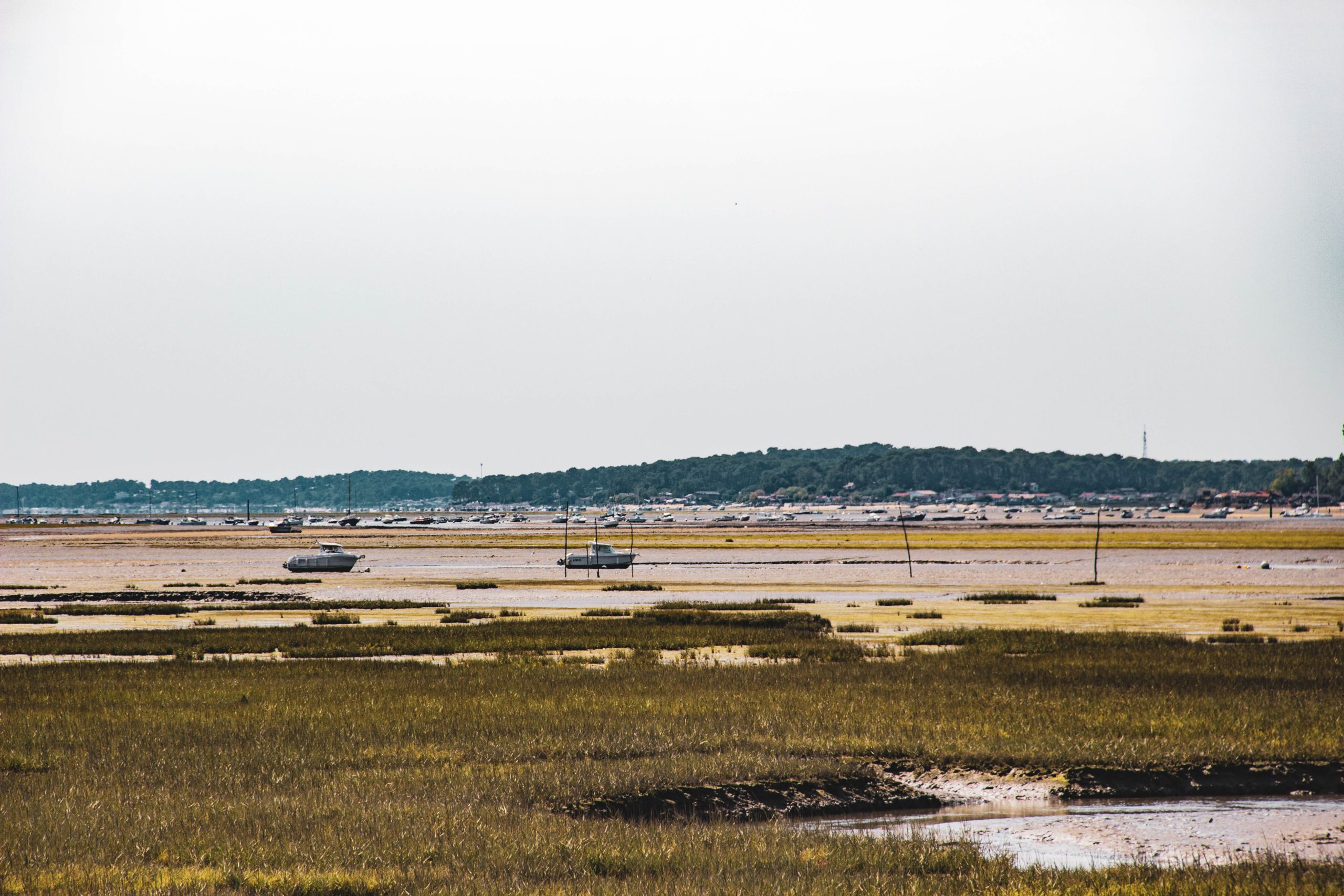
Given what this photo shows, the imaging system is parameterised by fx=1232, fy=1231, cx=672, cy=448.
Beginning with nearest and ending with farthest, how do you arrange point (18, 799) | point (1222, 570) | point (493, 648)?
point (18, 799) → point (493, 648) → point (1222, 570)

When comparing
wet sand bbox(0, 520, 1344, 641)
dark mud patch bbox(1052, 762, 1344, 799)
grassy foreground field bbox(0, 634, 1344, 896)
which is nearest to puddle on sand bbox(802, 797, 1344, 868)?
dark mud patch bbox(1052, 762, 1344, 799)

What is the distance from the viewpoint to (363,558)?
119375 mm

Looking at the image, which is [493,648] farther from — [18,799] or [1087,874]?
[1087,874]

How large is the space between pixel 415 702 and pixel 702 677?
25.0 feet

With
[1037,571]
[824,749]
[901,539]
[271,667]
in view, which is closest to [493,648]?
[271,667]

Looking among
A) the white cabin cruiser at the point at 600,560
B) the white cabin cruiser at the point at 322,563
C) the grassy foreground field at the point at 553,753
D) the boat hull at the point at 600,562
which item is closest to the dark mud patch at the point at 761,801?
the grassy foreground field at the point at 553,753

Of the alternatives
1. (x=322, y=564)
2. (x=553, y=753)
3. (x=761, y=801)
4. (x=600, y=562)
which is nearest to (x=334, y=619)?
(x=553, y=753)

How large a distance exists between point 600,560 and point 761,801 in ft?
271

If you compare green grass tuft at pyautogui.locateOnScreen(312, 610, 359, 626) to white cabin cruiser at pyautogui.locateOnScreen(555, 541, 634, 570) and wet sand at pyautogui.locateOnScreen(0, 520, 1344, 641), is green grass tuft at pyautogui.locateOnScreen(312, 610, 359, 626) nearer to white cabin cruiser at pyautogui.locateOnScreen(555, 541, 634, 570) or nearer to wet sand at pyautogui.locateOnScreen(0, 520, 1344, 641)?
wet sand at pyautogui.locateOnScreen(0, 520, 1344, 641)

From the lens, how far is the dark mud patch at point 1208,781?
62.3ft

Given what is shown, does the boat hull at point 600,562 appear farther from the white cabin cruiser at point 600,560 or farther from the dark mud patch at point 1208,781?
the dark mud patch at point 1208,781

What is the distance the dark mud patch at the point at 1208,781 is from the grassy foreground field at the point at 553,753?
348mm

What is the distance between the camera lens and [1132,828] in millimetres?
17078

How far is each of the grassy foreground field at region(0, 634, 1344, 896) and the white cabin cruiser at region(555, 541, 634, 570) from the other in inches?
2527
